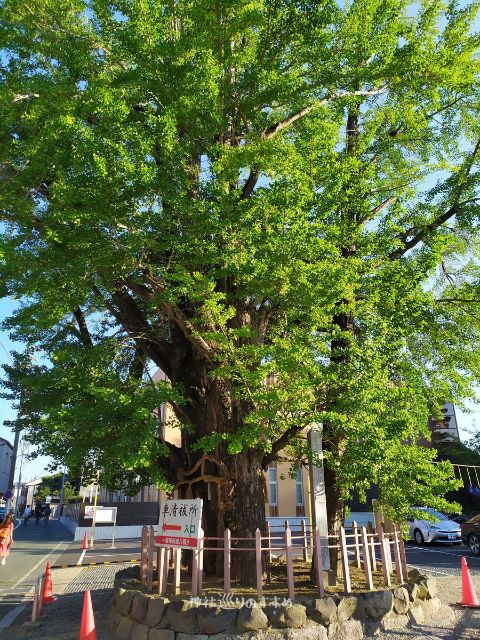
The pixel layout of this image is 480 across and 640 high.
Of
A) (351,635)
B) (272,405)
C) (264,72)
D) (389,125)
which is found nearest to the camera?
(351,635)

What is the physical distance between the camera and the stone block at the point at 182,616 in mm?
6387

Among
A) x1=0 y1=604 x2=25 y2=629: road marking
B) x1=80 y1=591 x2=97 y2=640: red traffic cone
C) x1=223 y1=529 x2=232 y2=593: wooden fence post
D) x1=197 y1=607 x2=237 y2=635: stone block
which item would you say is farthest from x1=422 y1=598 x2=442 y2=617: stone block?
x1=0 y1=604 x2=25 y2=629: road marking

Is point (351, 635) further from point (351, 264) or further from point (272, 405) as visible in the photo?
point (351, 264)

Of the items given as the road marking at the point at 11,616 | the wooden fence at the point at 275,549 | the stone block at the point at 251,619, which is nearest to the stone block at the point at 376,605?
the wooden fence at the point at 275,549

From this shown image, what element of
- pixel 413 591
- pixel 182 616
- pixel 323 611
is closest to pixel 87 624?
pixel 182 616

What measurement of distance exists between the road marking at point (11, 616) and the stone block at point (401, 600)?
6379 millimetres

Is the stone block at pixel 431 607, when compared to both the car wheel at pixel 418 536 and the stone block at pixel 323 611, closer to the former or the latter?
the stone block at pixel 323 611

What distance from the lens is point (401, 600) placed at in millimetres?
7426

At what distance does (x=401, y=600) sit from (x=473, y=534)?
32.5 feet

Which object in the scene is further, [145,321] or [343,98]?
[145,321]

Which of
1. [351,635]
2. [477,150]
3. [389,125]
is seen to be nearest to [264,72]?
[389,125]

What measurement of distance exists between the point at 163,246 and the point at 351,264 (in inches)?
126

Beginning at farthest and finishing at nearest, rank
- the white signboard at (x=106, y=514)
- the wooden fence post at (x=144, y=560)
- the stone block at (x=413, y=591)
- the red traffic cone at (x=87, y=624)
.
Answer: the white signboard at (x=106, y=514), the wooden fence post at (x=144, y=560), the stone block at (x=413, y=591), the red traffic cone at (x=87, y=624)

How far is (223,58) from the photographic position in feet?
29.8
